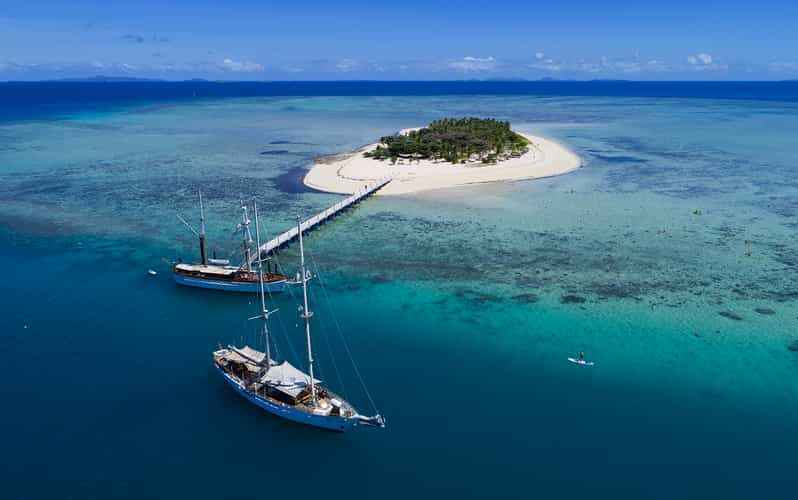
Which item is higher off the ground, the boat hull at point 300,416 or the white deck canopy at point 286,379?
the white deck canopy at point 286,379

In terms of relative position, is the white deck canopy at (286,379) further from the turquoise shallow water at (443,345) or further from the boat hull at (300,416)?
the turquoise shallow water at (443,345)

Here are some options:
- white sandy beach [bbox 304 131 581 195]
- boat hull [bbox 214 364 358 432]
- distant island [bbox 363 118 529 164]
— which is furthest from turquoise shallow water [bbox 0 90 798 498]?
distant island [bbox 363 118 529 164]

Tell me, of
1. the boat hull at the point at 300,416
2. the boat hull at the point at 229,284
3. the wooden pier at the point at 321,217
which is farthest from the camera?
the wooden pier at the point at 321,217

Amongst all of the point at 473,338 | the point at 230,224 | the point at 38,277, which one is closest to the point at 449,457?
the point at 473,338

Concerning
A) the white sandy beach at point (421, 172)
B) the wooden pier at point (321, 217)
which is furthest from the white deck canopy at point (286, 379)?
the white sandy beach at point (421, 172)

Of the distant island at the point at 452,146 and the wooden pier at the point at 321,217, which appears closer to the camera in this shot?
the wooden pier at the point at 321,217

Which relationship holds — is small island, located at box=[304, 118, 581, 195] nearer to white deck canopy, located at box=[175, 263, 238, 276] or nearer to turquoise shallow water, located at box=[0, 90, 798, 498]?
turquoise shallow water, located at box=[0, 90, 798, 498]

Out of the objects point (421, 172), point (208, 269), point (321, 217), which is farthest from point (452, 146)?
point (208, 269)
